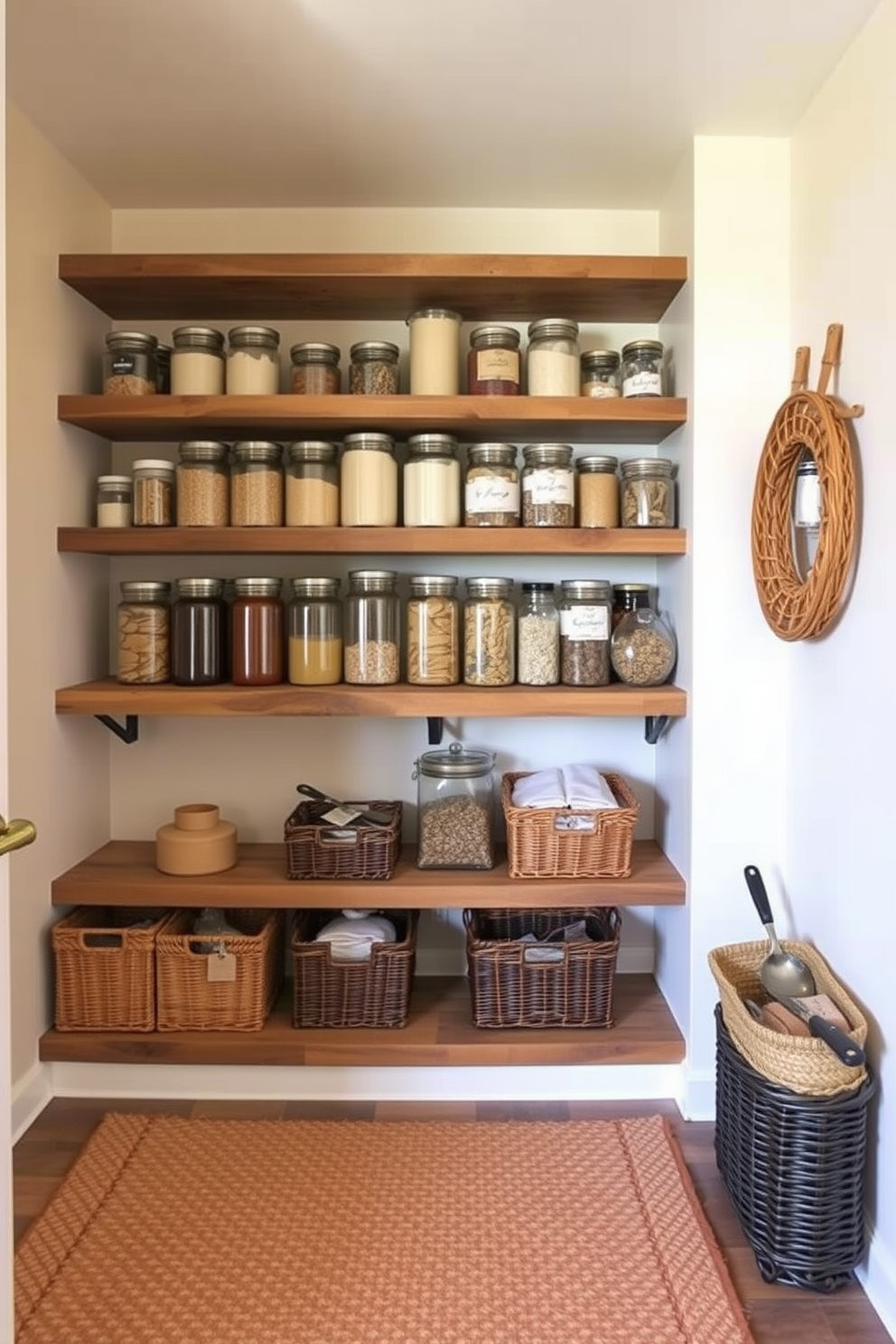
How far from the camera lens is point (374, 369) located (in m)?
2.09

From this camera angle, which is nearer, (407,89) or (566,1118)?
(407,89)

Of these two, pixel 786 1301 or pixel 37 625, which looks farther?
pixel 37 625

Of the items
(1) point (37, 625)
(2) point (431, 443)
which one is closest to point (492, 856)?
(2) point (431, 443)

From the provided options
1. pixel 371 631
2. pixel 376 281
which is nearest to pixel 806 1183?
pixel 371 631

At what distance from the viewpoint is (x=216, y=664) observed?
2.12 m

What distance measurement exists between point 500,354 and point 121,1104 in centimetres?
190

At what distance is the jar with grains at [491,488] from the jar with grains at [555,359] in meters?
0.16

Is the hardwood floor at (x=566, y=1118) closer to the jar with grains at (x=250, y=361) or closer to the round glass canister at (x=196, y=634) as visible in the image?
the round glass canister at (x=196, y=634)

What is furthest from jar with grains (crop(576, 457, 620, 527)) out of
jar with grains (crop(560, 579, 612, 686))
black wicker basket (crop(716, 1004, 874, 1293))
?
black wicker basket (crop(716, 1004, 874, 1293))

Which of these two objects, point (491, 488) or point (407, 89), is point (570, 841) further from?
point (407, 89)

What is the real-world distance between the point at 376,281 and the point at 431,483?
468 millimetres

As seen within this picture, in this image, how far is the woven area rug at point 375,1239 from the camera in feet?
4.70

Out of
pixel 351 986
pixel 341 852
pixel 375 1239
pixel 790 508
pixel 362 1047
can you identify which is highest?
pixel 790 508

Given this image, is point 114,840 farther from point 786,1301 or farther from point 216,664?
point 786,1301
